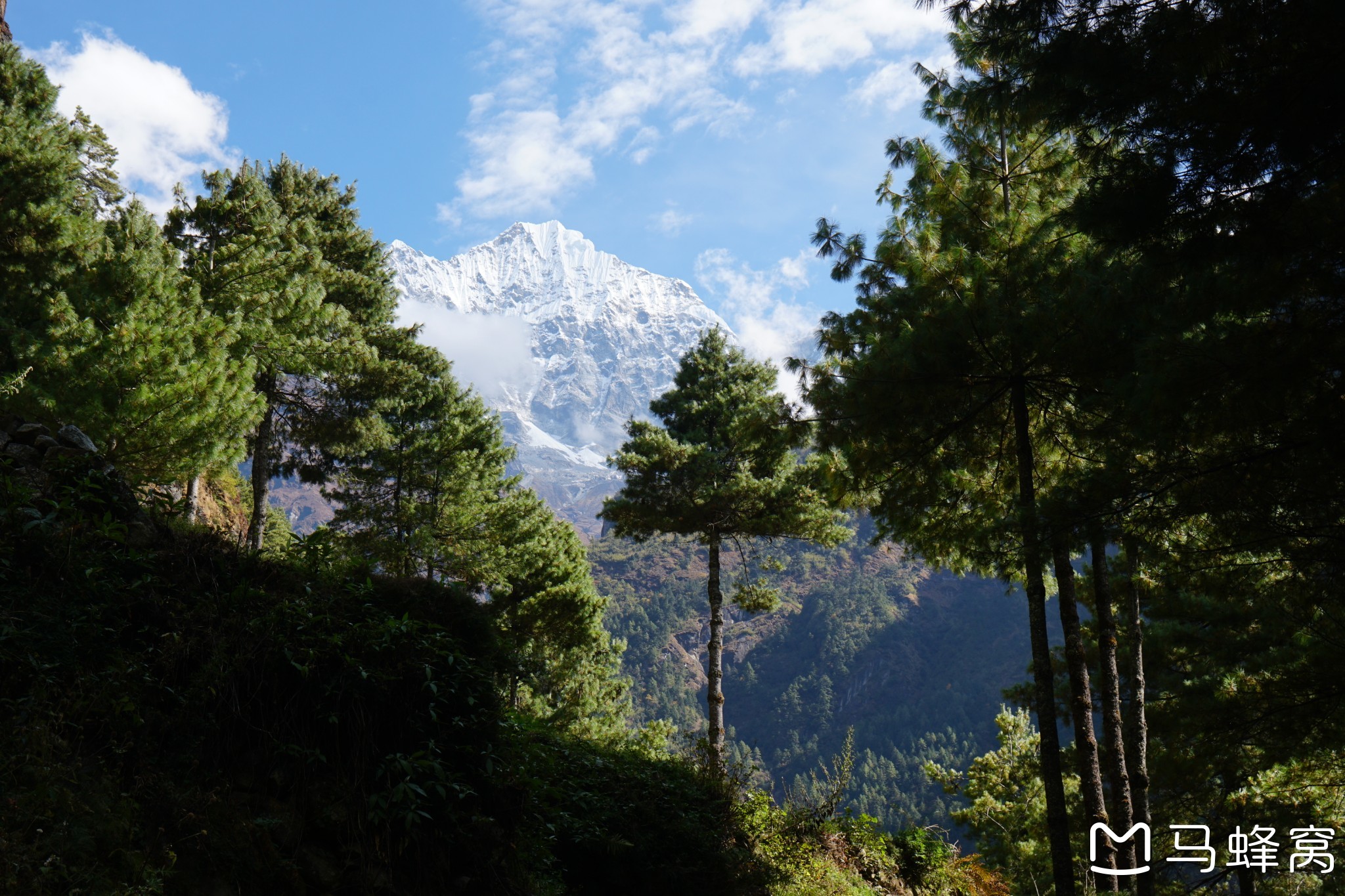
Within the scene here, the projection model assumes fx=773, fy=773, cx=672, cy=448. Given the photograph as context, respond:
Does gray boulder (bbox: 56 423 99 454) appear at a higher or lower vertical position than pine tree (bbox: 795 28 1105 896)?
lower

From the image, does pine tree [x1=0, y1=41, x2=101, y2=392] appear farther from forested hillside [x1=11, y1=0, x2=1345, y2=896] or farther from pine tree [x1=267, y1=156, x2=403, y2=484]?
pine tree [x1=267, y1=156, x2=403, y2=484]

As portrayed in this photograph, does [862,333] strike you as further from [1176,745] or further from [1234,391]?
[1176,745]

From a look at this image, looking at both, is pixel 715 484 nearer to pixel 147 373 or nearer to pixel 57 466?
pixel 147 373

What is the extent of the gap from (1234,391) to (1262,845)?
8734mm

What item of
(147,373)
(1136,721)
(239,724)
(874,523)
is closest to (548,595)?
(147,373)

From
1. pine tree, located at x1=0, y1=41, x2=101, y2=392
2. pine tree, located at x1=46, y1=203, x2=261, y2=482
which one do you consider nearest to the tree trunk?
pine tree, located at x1=46, y1=203, x2=261, y2=482

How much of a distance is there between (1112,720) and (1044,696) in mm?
1920

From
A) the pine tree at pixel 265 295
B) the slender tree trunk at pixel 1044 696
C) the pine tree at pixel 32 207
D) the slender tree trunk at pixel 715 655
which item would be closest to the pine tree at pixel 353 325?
the pine tree at pixel 265 295

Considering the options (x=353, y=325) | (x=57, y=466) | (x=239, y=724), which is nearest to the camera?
(x=239, y=724)

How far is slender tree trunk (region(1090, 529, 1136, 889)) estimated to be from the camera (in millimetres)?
8375

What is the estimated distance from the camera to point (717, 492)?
52.1ft

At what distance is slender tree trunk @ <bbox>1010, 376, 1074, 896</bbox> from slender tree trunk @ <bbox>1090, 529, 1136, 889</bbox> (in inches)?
48.9

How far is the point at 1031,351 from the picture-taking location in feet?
23.3

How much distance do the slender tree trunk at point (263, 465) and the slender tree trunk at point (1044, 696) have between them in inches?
533
